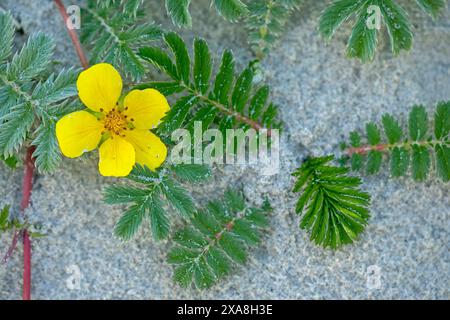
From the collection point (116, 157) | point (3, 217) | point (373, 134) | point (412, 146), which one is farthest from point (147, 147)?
point (412, 146)

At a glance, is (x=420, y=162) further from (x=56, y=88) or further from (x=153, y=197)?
(x=56, y=88)

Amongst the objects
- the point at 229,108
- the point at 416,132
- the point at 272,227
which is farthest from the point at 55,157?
the point at 416,132

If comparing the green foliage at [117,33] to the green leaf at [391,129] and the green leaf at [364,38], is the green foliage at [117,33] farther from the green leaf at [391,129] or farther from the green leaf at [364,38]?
the green leaf at [391,129]

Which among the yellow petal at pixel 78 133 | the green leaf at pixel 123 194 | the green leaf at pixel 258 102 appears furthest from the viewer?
the green leaf at pixel 258 102

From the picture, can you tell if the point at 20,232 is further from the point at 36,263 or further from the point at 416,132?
the point at 416,132

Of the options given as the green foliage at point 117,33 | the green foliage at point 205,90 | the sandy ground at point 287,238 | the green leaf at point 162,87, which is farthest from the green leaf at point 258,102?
the green foliage at point 117,33

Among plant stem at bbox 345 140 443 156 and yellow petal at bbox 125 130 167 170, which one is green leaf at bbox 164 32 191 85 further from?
plant stem at bbox 345 140 443 156
